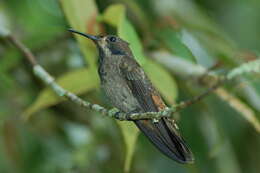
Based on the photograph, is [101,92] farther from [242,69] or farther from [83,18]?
[242,69]

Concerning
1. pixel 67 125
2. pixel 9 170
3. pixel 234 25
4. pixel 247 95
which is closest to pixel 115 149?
pixel 67 125

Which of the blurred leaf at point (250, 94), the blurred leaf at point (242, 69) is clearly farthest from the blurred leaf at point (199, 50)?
the blurred leaf at point (242, 69)

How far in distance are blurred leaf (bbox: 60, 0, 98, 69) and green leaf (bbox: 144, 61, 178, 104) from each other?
257 mm

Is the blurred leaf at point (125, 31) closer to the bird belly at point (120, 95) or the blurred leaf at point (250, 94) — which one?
the bird belly at point (120, 95)

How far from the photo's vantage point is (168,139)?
229 cm

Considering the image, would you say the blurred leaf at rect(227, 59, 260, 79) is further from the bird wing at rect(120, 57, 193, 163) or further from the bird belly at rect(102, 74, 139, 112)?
the bird belly at rect(102, 74, 139, 112)

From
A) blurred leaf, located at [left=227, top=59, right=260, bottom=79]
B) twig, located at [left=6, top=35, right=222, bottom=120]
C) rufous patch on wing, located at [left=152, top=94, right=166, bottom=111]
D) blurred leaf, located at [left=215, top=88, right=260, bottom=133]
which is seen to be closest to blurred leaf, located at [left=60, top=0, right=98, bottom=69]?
twig, located at [left=6, top=35, right=222, bottom=120]

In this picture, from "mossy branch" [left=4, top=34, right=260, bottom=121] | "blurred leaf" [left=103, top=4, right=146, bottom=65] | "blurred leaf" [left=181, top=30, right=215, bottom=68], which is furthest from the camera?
"blurred leaf" [left=181, top=30, right=215, bottom=68]

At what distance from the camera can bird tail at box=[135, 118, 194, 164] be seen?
2188 mm

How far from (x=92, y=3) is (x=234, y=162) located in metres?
1.41

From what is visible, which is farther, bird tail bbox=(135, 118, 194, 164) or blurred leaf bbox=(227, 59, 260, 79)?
bird tail bbox=(135, 118, 194, 164)

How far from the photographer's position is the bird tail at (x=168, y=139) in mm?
2188

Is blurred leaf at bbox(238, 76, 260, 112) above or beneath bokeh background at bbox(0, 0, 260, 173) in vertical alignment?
beneath

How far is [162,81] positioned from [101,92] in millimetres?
536
